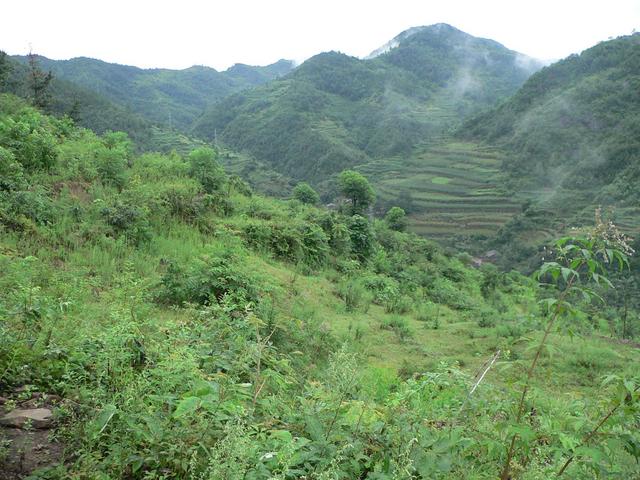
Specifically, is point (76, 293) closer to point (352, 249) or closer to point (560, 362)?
point (560, 362)

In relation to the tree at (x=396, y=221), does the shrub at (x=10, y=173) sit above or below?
above

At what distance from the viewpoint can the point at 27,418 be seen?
2.33 meters

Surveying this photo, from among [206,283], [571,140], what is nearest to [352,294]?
[206,283]

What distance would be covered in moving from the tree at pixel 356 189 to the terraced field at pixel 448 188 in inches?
1342

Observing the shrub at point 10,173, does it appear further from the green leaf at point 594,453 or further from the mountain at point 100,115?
the mountain at point 100,115

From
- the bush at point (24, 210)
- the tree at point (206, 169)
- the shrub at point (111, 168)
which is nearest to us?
the bush at point (24, 210)

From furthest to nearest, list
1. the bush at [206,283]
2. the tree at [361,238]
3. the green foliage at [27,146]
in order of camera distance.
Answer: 1. the tree at [361,238]
2. the green foliage at [27,146]
3. the bush at [206,283]

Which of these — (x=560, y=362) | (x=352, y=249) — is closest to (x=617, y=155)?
(x=352, y=249)

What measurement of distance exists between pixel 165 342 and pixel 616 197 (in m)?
62.2

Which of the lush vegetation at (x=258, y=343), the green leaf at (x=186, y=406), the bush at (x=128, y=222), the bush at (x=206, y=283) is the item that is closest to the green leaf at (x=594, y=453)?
the lush vegetation at (x=258, y=343)

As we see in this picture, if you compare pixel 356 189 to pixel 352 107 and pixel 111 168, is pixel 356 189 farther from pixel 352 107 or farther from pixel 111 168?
pixel 352 107

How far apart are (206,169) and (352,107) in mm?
122410

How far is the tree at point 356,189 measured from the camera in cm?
2112

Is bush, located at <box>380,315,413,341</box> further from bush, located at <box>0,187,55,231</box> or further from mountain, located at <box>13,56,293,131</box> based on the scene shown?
mountain, located at <box>13,56,293,131</box>
